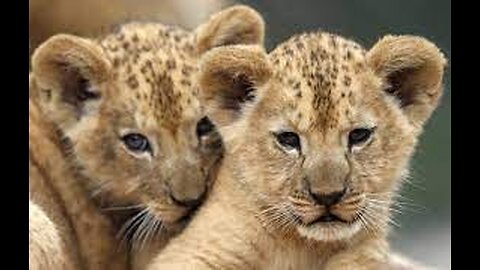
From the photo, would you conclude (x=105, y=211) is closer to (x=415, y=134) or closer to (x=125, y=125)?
(x=125, y=125)

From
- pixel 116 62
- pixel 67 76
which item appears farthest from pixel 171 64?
pixel 67 76

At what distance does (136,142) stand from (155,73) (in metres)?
0.18

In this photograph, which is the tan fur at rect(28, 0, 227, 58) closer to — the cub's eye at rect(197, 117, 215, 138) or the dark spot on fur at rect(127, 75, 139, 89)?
the dark spot on fur at rect(127, 75, 139, 89)

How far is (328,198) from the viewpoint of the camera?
340cm

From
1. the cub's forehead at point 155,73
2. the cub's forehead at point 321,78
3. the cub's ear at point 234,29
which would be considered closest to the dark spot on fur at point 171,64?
the cub's forehead at point 155,73

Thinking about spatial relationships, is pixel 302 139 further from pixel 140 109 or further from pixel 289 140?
pixel 140 109

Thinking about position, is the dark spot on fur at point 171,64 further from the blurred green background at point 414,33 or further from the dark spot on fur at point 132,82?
the blurred green background at point 414,33

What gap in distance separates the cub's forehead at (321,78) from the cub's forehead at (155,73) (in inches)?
9.4

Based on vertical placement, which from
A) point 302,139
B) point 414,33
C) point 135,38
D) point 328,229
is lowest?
point 328,229

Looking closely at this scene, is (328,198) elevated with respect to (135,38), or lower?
lower

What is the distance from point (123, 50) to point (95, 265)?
55cm

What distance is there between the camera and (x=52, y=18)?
4.66m

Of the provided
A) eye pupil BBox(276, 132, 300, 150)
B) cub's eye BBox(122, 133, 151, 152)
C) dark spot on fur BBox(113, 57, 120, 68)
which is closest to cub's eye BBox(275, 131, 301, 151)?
eye pupil BBox(276, 132, 300, 150)

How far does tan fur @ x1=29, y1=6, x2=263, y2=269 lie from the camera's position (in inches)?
147
